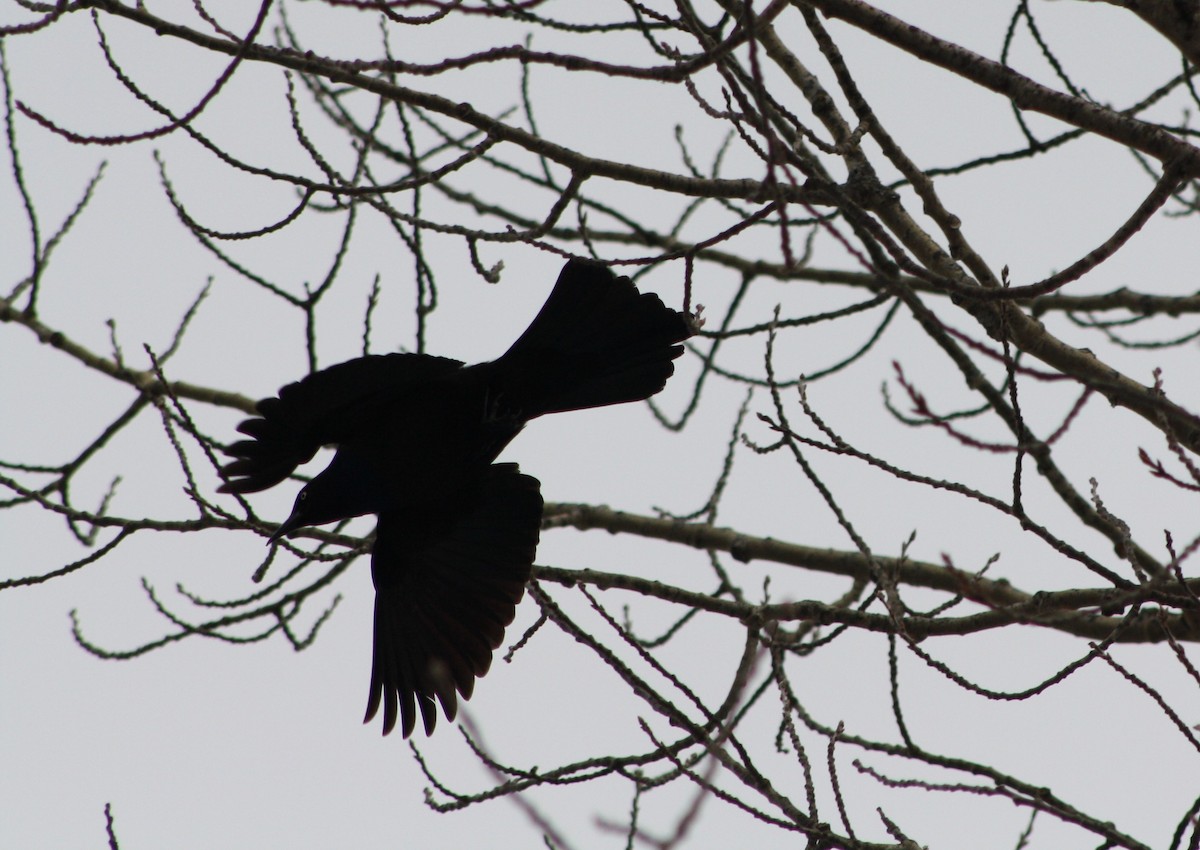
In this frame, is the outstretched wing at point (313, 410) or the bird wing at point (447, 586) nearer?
the outstretched wing at point (313, 410)

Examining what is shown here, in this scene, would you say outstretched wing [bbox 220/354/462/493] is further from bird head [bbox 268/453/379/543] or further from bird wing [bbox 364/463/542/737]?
bird wing [bbox 364/463/542/737]

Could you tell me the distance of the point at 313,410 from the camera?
14.4 feet

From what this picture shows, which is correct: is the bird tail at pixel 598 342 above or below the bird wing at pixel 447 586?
above

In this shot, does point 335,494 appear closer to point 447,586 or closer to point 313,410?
point 313,410

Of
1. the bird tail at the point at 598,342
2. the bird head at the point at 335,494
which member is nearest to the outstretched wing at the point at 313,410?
the bird head at the point at 335,494

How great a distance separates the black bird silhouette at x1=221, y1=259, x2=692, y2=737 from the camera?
426cm

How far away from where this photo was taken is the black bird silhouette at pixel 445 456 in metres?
4.26

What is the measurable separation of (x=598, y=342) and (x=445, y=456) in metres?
0.74

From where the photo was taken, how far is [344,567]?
4617mm

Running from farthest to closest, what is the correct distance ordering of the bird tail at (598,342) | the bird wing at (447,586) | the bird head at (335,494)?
the bird wing at (447,586)
the bird head at (335,494)
the bird tail at (598,342)

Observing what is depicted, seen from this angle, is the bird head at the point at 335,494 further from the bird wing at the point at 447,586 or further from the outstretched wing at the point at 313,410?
the bird wing at the point at 447,586

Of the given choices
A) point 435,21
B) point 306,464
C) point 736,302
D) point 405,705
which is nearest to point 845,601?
point 736,302

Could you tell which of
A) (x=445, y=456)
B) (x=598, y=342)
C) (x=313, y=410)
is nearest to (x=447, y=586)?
(x=445, y=456)

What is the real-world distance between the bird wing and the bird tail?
54 cm
